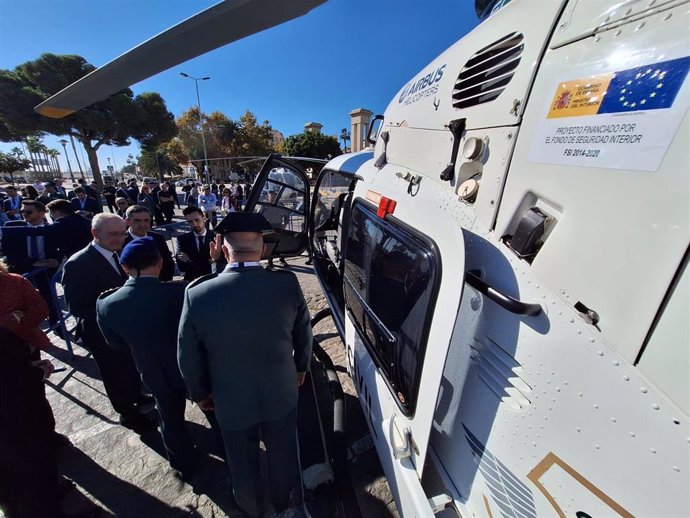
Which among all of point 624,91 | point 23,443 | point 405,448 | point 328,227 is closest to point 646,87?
point 624,91

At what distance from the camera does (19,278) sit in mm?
2092

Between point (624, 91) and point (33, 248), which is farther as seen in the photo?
point (33, 248)

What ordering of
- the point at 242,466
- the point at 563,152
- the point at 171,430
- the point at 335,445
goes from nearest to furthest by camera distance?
the point at 563,152
the point at 242,466
the point at 171,430
the point at 335,445

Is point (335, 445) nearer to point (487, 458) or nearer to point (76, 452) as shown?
point (487, 458)

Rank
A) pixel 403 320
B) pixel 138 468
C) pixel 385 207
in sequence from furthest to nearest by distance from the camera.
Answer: pixel 138 468 < pixel 385 207 < pixel 403 320

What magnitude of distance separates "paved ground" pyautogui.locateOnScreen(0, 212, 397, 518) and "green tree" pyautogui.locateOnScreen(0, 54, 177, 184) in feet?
79.1

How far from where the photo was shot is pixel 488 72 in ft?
4.22

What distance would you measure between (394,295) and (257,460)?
1.44 metres

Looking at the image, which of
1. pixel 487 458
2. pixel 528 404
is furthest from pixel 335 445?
pixel 528 404

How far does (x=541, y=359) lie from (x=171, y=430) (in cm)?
248

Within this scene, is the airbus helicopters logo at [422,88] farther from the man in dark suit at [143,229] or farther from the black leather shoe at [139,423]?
the black leather shoe at [139,423]

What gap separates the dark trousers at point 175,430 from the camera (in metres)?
2.04

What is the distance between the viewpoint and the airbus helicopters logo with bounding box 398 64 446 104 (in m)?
1.72

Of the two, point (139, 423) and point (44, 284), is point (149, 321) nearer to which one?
point (139, 423)
